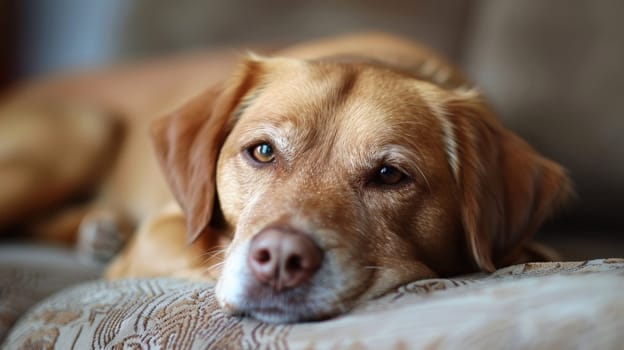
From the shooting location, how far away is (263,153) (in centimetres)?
188

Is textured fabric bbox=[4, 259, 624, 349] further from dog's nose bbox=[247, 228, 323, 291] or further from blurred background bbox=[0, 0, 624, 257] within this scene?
blurred background bbox=[0, 0, 624, 257]

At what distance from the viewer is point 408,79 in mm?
2068

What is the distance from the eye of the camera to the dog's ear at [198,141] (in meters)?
2.00

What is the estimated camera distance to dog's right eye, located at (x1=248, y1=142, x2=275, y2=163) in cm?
187

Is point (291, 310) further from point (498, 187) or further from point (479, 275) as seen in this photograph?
point (498, 187)

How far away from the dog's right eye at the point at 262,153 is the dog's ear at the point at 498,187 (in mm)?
525

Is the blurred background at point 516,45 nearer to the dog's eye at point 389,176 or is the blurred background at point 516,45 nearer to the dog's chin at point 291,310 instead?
the dog's eye at point 389,176

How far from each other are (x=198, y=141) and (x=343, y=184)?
0.57m

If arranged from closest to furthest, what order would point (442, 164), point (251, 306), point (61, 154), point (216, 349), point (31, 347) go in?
point (216, 349) < point (251, 306) < point (31, 347) < point (442, 164) < point (61, 154)

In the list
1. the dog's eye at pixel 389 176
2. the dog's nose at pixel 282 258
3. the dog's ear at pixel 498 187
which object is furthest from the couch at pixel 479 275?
the dog's eye at pixel 389 176

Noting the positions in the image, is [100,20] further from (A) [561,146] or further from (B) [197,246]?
(A) [561,146]

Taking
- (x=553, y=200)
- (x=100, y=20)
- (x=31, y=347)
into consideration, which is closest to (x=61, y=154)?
(x=100, y=20)

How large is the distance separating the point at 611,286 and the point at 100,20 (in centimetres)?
363

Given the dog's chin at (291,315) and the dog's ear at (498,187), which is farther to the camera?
the dog's ear at (498,187)
